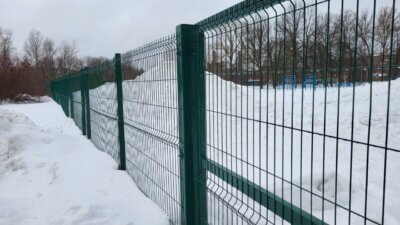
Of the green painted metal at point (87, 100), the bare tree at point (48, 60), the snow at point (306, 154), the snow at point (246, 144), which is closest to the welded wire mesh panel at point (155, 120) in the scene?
the snow at point (246, 144)

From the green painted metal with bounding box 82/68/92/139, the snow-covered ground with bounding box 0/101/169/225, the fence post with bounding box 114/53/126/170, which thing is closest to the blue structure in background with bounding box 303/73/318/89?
the snow-covered ground with bounding box 0/101/169/225

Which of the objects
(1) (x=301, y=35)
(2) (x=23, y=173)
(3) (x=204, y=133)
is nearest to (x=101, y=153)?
(2) (x=23, y=173)

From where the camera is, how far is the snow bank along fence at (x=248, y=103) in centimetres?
193

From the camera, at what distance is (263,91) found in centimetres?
271

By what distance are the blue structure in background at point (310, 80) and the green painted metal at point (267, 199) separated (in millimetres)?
765

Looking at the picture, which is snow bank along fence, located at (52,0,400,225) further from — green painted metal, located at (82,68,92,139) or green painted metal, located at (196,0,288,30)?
green painted metal, located at (82,68,92,139)

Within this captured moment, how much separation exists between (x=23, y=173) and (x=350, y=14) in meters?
6.47

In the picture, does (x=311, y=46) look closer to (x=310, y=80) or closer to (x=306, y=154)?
(x=310, y=80)

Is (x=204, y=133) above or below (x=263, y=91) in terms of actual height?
below

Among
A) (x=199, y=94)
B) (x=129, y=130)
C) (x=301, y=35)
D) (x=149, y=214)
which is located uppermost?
(x=301, y=35)

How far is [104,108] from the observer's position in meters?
8.51

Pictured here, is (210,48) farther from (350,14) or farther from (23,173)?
(23,173)

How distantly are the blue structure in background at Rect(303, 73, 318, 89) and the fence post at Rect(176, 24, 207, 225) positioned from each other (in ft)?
A: 4.40

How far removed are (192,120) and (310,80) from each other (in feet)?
5.59
